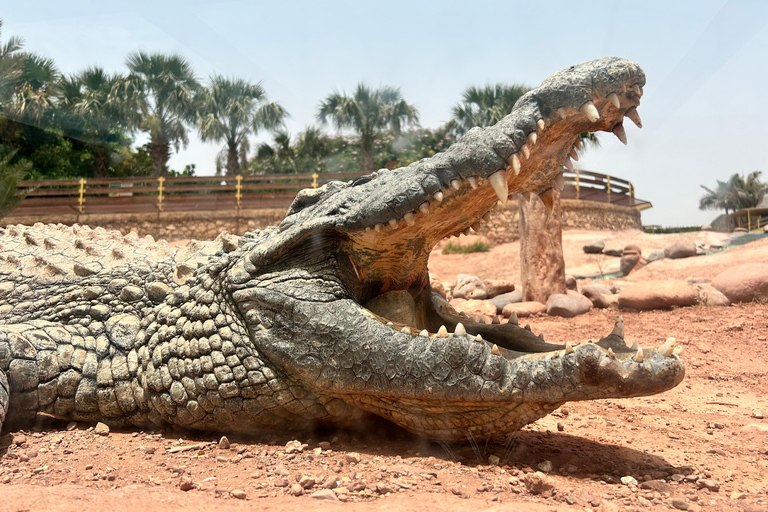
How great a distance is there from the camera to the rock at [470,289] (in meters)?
10.1

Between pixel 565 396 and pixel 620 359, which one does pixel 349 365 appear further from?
pixel 620 359

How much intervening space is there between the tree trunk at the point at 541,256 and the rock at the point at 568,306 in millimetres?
814

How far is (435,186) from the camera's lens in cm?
236

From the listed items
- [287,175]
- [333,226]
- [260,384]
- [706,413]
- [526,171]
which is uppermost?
[287,175]

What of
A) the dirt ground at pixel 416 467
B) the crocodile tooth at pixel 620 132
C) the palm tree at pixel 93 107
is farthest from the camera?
the palm tree at pixel 93 107

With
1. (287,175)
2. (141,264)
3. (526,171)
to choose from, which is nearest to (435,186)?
(526,171)

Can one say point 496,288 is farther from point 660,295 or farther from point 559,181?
point 559,181

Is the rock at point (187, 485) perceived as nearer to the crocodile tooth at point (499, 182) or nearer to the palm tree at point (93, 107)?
the crocodile tooth at point (499, 182)

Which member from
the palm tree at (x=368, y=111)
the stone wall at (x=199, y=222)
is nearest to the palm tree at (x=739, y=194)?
the stone wall at (x=199, y=222)

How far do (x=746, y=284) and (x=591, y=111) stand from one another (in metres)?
6.50

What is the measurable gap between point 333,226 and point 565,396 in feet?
4.31

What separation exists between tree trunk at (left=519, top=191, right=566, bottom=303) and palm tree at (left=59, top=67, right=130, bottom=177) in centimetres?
631

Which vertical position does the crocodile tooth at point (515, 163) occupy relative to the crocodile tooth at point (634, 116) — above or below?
below

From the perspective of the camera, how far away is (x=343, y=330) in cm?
252
